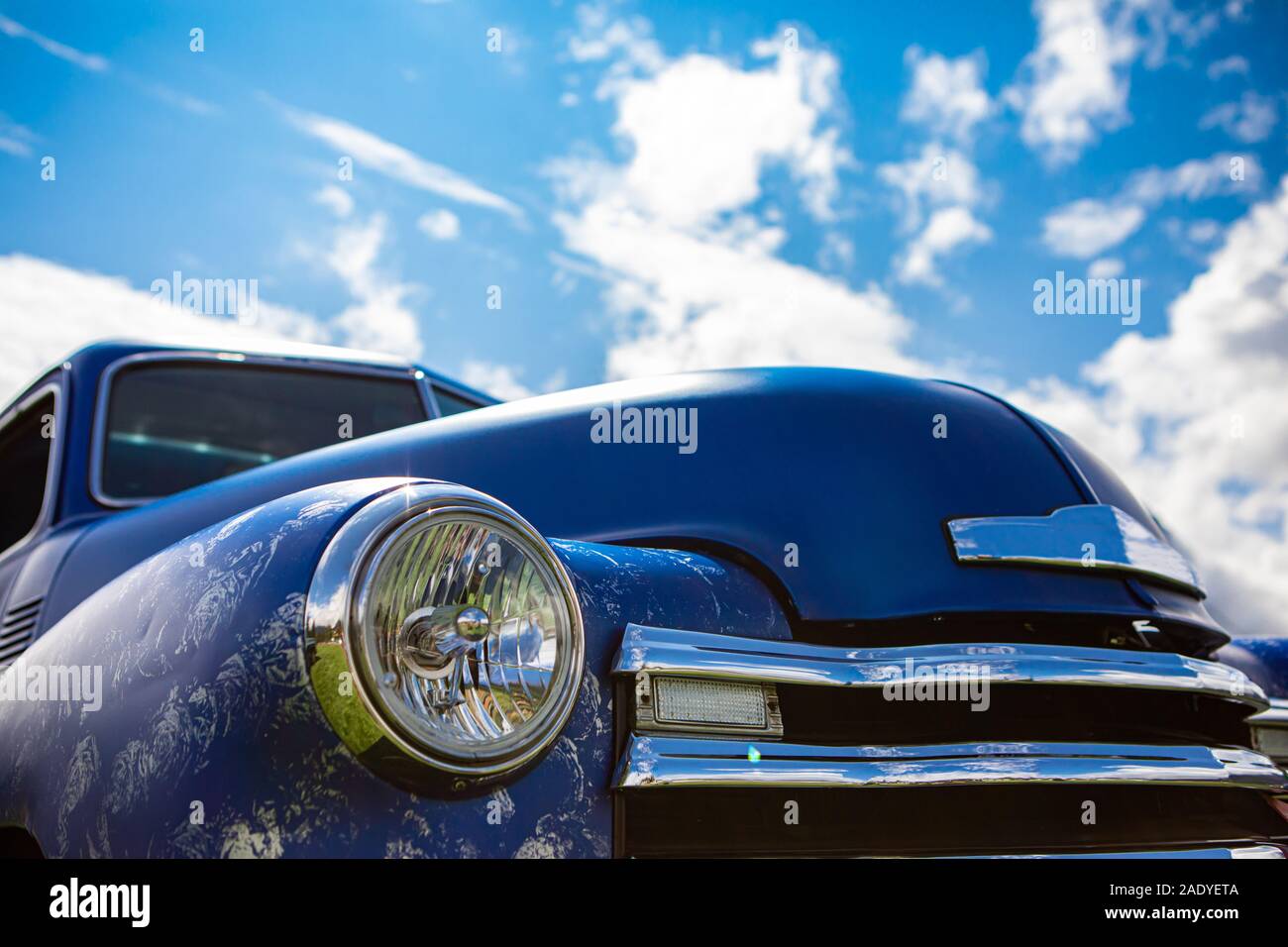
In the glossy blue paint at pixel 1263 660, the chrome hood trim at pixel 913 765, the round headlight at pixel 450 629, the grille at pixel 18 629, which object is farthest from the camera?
the glossy blue paint at pixel 1263 660

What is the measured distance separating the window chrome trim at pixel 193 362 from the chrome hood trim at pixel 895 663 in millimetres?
2007

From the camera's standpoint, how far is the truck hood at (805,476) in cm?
181

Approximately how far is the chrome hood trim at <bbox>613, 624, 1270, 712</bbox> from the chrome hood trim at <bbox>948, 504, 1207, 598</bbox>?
170 mm

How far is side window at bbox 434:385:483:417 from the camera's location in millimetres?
3613

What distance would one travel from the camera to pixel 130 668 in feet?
4.34

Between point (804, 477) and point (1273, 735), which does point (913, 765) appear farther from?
point (1273, 735)

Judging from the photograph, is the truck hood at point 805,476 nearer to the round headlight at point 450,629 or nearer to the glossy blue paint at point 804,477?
the glossy blue paint at point 804,477

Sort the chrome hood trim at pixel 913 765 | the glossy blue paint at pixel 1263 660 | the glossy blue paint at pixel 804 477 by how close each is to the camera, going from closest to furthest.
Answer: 1. the chrome hood trim at pixel 913 765
2. the glossy blue paint at pixel 804 477
3. the glossy blue paint at pixel 1263 660

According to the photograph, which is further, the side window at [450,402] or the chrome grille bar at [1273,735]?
the side window at [450,402]

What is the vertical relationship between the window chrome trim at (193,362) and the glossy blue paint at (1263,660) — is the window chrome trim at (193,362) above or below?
above

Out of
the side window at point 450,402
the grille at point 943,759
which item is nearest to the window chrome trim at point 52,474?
the side window at point 450,402

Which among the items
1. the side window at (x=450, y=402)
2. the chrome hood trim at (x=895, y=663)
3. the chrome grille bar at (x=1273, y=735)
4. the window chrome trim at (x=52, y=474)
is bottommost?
the chrome grille bar at (x=1273, y=735)

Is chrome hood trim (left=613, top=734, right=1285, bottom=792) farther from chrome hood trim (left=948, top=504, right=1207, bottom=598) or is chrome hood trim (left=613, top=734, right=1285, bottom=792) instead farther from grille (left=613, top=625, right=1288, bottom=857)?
chrome hood trim (left=948, top=504, right=1207, bottom=598)
